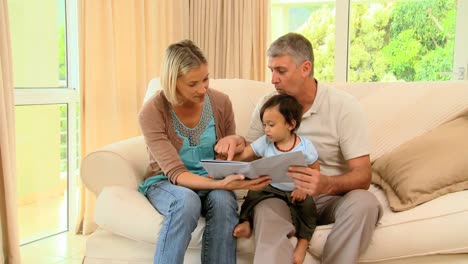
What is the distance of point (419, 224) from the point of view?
1.69 meters

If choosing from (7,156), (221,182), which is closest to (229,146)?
(221,182)

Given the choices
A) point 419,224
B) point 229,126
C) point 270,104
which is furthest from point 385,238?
point 229,126

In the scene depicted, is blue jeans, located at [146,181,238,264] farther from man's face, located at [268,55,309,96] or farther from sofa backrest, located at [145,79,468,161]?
sofa backrest, located at [145,79,468,161]

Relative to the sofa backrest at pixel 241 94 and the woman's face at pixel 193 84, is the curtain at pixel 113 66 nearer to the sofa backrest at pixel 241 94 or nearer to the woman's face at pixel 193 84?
the sofa backrest at pixel 241 94

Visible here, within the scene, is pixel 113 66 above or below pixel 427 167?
above

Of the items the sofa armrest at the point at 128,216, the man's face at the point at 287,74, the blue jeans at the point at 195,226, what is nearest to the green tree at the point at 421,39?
the man's face at the point at 287,74

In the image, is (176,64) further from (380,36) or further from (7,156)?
(380,36)

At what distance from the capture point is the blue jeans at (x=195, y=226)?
5.37ft

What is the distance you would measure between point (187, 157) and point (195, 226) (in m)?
0.35

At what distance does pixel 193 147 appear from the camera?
1.97 m

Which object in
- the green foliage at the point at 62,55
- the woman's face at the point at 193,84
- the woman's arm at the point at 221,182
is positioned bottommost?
the woman's arm at the point at 221,182

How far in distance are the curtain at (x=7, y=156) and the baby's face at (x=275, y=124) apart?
52.1 inches

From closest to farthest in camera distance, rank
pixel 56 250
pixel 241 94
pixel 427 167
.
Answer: pixel 427 167 → pixel 241 94 → pixel 56 250

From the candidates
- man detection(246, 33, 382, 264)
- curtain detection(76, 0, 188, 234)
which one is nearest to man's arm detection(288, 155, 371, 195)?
man detection(246, 33, 382, 264)
